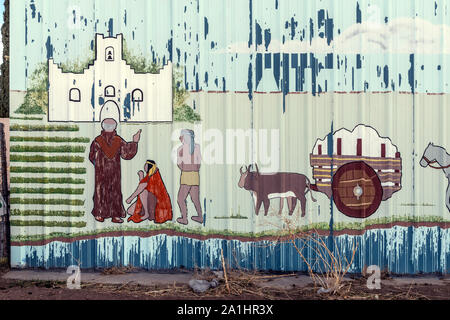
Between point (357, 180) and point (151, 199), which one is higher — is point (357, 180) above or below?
above

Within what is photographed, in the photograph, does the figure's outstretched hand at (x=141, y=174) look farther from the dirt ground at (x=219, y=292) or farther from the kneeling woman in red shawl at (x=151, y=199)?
the dirt ground at (x=219, y=292)

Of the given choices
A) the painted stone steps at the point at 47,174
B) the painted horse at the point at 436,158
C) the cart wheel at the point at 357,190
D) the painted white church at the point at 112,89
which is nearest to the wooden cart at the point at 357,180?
the cart wheel at the point at 357,190

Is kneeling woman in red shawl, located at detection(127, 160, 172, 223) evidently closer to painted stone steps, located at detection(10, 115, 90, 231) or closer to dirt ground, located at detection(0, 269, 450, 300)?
painted stone steps, located at detection(10, 115, 90, 231)

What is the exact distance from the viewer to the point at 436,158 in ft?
17.3

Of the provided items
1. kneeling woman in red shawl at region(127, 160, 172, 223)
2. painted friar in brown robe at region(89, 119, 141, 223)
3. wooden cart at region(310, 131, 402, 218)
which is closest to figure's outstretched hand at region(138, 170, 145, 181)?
kneeling woman in red shawl at region(127, 160, 172, 223)

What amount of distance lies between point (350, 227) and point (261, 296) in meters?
1.60

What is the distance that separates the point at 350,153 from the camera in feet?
17.3

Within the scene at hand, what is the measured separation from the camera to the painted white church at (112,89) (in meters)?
5.31

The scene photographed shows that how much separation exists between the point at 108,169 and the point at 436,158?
435 cm

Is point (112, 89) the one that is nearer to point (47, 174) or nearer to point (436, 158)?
point (47, 174)

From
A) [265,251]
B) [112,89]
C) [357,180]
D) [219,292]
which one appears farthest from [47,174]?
[357,180]

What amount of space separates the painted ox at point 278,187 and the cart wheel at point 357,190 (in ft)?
1.23

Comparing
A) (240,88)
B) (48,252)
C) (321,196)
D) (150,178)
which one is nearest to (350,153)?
(321,196)

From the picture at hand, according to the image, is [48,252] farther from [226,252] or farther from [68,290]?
[226,252]
